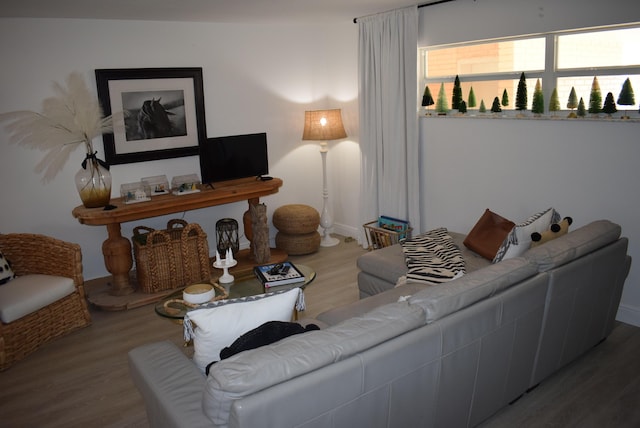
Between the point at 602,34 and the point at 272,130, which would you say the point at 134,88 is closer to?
the point at 272,130

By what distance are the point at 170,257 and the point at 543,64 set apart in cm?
345

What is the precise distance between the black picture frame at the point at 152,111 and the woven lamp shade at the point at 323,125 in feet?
3.64

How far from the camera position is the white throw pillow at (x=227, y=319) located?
91.4 inches

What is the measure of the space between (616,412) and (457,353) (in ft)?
3.79

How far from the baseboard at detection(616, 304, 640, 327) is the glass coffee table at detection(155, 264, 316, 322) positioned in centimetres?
228

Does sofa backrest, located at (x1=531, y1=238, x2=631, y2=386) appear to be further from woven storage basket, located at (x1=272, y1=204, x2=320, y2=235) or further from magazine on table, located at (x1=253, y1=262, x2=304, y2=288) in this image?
woven storage basket, located at (x1=272, y1=204, x2=320, y2=235)

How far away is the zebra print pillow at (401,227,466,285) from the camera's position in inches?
141

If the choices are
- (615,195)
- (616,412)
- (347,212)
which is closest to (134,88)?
(347,212)

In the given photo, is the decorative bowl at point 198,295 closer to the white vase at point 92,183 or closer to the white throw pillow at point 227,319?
the white throw pillow at point 227,319

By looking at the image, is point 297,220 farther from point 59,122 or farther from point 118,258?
point 59,122

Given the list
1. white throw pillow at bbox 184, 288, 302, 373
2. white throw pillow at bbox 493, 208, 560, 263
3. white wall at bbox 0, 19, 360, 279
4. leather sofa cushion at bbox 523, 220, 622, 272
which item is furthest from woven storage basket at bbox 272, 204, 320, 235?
white throw pillow at bbox 184, 288, 302, 373

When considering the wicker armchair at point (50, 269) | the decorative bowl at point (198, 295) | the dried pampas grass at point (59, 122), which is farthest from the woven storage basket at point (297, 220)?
the decorative bowl at point (198, 295)

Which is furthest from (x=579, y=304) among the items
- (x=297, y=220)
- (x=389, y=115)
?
(x=297, y=220)

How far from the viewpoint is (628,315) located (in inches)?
154
